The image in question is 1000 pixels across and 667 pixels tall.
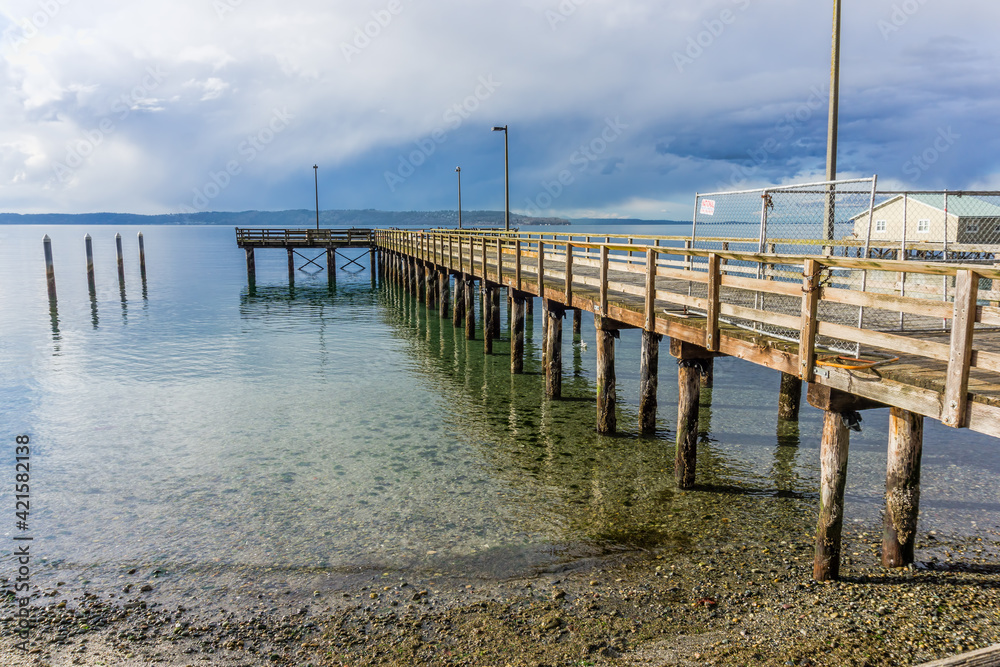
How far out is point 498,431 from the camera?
42.0ft

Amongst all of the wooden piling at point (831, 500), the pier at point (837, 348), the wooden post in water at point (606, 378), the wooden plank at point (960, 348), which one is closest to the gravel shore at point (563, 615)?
the wooden piling at point (831, 500)

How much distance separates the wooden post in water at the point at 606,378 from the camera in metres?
12.1

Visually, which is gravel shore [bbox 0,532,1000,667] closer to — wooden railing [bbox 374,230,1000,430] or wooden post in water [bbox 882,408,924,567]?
wooden post in water [bbox 882,408,924,567]

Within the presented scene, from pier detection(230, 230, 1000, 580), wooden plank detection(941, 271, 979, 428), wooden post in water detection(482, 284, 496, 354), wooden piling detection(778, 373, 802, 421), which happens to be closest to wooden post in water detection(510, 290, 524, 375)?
wooden post in water detection(482, 284, 496, 354)

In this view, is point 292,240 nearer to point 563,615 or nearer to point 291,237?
point 291,237

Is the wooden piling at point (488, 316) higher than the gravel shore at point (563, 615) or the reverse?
higher

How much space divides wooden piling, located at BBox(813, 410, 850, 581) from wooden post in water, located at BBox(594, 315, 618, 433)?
556 centimetres

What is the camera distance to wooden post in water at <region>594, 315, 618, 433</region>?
12148 mm

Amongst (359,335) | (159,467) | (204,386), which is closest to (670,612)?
(159,467)

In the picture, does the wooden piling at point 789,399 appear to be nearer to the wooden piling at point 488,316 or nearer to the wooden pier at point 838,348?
the wooden pier at point 838,348

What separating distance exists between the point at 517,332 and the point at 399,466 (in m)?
7.49

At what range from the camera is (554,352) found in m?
14.9

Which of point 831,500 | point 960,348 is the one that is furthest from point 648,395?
point 960,348

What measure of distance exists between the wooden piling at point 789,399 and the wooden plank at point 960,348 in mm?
7582
